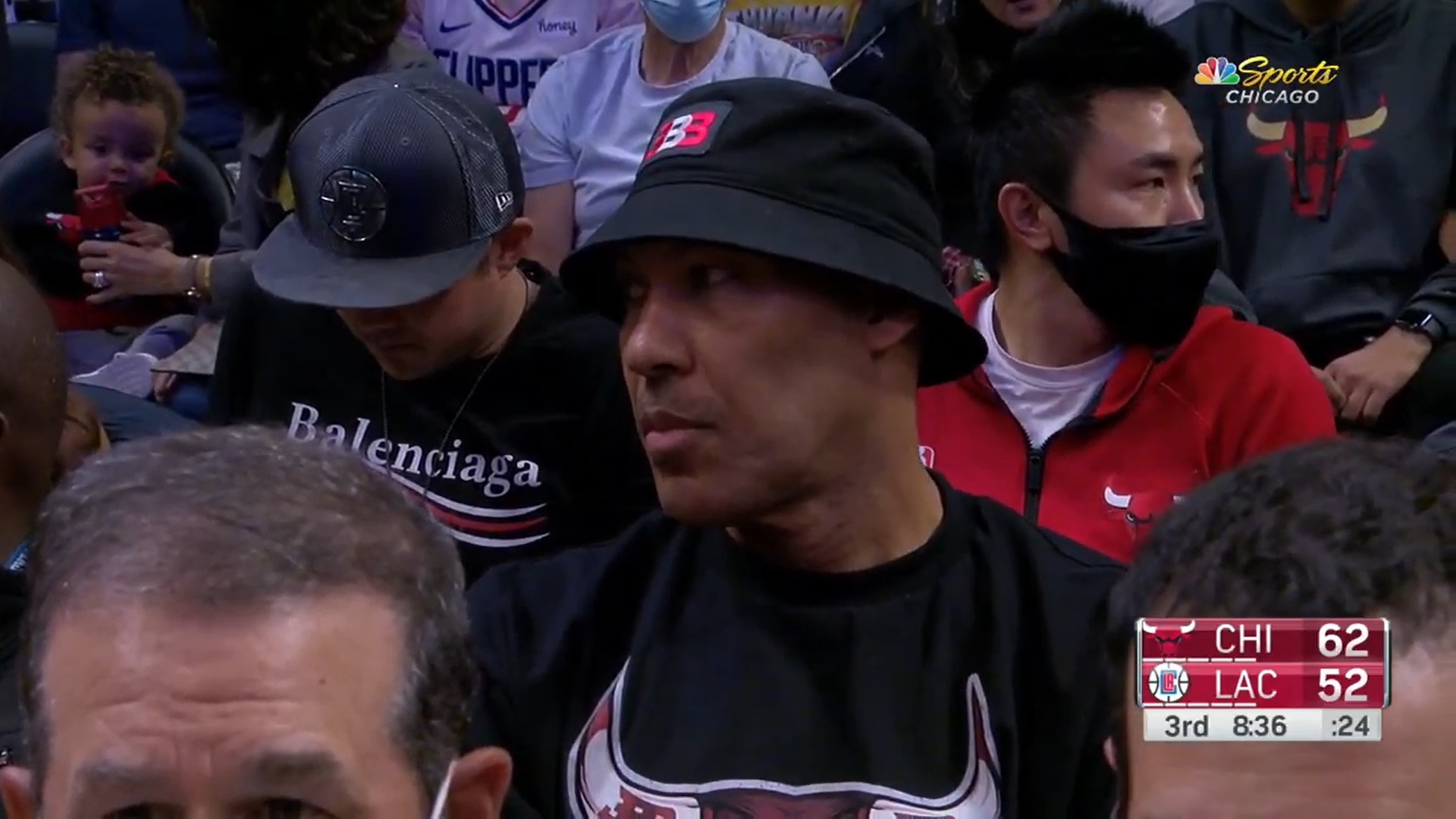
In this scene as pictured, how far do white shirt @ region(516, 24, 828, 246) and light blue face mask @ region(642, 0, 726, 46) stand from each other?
8 centimetres

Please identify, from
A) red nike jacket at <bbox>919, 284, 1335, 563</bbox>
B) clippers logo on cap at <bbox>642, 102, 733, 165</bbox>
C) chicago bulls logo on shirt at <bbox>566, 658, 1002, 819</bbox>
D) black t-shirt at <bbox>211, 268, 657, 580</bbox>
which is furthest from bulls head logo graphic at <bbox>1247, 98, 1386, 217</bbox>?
chicago bulls logo on shirt at <bbox>566, 658, 1002, 819</bbox>

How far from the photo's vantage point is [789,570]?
5.21 feet

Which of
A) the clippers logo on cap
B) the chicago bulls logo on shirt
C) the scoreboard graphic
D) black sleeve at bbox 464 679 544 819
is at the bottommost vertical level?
the chicago bulls logo on shirt

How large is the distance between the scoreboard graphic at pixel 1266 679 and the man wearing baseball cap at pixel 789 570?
14.5 inches

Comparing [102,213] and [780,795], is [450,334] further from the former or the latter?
[102,213]

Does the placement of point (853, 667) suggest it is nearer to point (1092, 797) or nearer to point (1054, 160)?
point (1092, 797)

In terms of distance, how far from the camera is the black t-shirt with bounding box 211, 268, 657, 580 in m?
2.29

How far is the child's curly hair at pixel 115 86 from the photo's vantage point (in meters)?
4.07

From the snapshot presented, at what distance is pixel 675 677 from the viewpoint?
1543 mm

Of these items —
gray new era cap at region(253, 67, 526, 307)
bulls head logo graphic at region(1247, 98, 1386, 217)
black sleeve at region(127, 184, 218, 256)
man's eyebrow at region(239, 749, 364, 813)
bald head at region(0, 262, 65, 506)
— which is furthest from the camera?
black sleeve at region(127, 184, 218, 256)

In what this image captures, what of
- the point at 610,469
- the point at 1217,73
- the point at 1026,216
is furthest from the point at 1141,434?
the point at 1217,73

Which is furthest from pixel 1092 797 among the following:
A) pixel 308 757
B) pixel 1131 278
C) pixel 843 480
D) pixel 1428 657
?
pixel 1131 278

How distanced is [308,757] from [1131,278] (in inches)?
63.0

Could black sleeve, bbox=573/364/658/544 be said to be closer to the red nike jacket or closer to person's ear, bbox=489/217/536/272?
person's ear, bbox=489/217/536/272
